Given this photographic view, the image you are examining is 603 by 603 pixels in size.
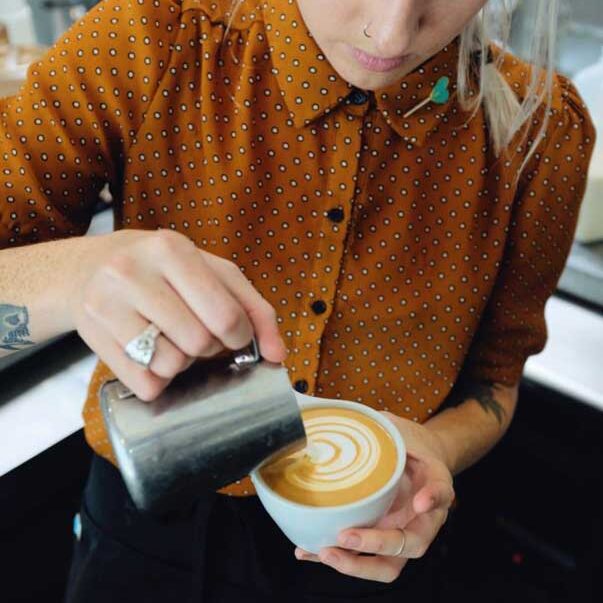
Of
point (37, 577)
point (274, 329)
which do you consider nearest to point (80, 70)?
point (274, 329)

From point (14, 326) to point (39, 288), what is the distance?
0.06 meters

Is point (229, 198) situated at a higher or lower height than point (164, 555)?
higher

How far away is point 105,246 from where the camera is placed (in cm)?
67

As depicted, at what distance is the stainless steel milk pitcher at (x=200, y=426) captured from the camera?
572 mm

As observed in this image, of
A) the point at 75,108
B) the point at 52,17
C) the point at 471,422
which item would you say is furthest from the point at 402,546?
the point at 52,17

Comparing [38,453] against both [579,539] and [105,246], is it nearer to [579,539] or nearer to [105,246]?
[105,246]

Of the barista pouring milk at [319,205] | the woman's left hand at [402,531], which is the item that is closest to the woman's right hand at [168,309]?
the barista pouring milk at [319,205]

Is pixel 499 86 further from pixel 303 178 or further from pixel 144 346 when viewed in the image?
pixel 144 346

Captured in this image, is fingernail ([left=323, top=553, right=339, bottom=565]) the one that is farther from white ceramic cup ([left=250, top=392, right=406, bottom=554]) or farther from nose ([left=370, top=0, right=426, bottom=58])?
nose ([left=370, top=0, right=426, bottom=58])

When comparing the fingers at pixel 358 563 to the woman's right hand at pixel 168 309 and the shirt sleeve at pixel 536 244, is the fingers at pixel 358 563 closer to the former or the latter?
the woman's right hand at pixel 168 309

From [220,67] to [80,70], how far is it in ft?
0.62

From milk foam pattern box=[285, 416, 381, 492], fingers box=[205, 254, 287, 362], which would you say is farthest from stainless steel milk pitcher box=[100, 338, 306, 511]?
milk foam pattern box=[285, 416, 381, 492]

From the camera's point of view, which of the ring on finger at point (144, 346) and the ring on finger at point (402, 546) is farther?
the ring on finger at point (402, 546)

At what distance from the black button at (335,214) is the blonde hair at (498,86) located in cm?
26
